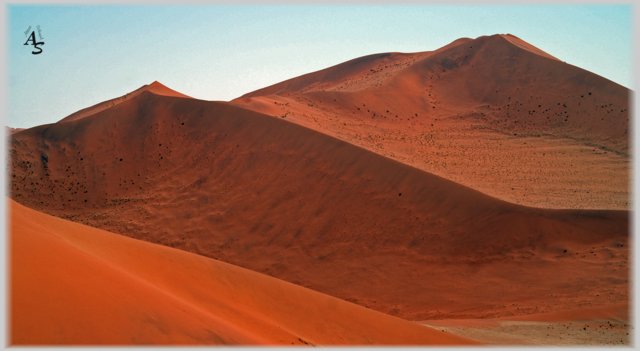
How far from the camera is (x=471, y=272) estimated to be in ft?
55.0

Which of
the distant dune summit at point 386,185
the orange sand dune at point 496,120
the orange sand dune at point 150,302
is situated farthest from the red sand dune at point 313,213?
the orange sand dune at point 150,302

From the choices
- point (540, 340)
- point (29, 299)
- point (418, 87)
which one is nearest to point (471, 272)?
point (540, 340)

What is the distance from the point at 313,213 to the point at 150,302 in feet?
46.8

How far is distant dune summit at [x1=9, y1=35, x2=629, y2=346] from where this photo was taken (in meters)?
16.6

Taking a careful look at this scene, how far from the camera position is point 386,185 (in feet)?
69.4

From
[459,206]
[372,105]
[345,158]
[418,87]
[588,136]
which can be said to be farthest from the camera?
[418,87]

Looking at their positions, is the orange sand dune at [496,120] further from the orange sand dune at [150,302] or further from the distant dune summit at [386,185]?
the orange sand dune at [150,302]

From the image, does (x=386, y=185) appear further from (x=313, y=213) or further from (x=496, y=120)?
Result: (x=496, y=120)

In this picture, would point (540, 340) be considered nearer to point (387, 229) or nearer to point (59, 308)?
point (387, 229)

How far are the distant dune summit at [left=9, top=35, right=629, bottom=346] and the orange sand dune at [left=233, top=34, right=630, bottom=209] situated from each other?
151mm

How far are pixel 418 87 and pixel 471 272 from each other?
83.5ft

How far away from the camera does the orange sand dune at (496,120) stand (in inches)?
941

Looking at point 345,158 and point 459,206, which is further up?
point 345,158

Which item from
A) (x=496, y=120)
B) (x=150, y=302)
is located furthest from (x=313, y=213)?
(x=496, y=120)
